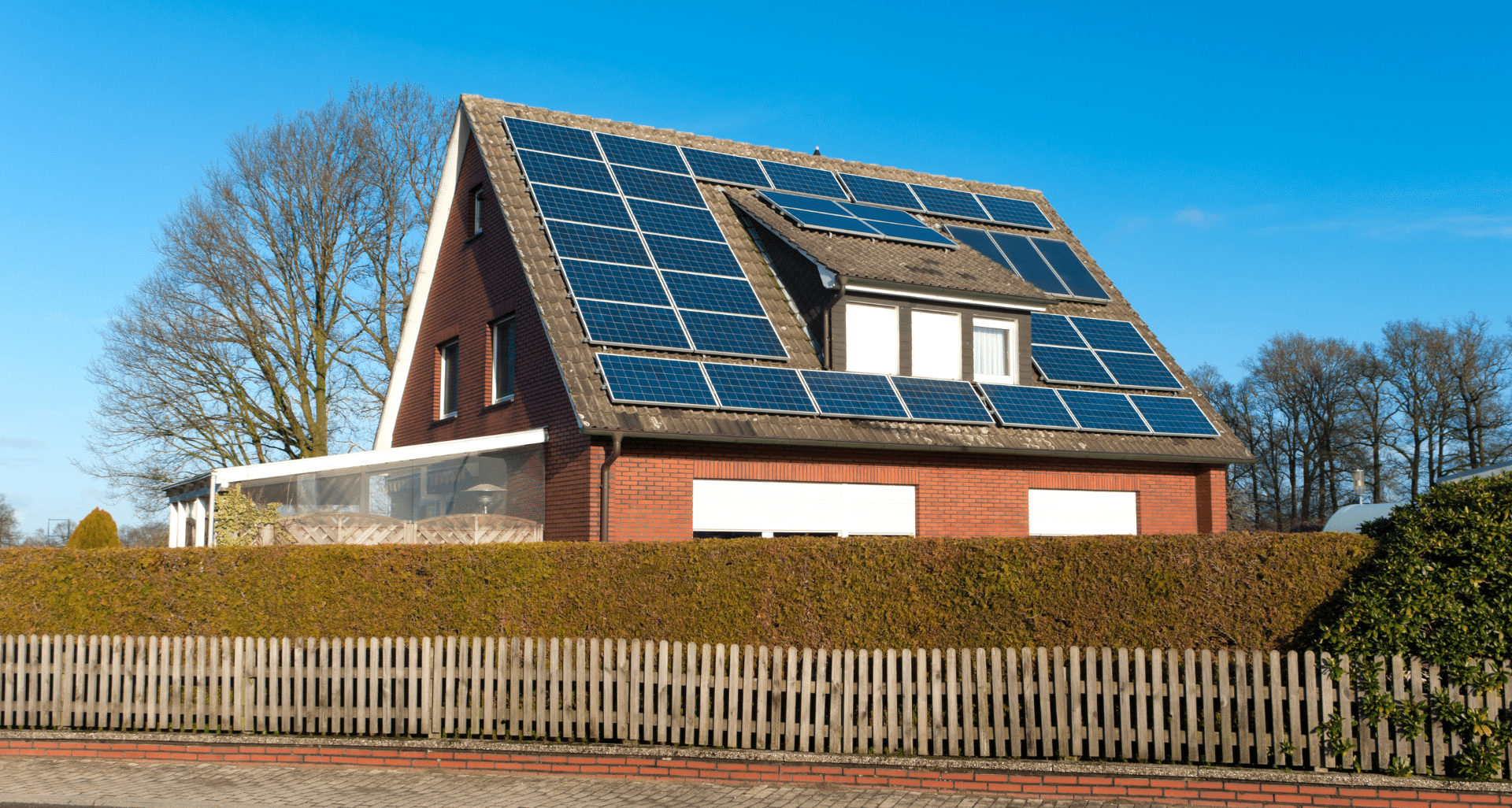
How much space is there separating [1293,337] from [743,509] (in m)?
52.0

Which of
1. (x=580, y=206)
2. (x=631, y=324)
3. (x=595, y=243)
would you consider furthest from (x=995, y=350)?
(x=580, y=206)

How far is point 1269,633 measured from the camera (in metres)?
9.40

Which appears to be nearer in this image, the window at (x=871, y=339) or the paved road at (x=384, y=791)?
the paved road at (x=384, y=791)

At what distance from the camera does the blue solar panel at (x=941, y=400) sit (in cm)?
1766

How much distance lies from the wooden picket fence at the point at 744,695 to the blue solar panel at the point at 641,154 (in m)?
12.4

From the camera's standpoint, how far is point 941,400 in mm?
18031

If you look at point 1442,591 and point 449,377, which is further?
point 449,377

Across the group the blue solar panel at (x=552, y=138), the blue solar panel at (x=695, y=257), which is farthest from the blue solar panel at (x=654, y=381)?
the blue solar panel at (x=552, y=138)

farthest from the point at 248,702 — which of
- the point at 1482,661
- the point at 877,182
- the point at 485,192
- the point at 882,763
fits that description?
the point at 877,182

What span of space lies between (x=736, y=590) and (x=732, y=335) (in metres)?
7.64

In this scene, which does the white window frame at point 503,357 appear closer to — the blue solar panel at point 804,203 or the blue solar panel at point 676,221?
the blue solar panel at point 676,221

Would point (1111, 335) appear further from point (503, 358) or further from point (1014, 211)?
point (503, 358)

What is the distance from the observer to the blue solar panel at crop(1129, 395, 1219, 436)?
764 inches

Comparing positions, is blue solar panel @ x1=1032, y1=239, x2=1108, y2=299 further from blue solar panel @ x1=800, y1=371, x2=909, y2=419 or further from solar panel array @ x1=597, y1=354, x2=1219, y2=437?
blue solar panel @ x1=800, y1=371, x2=909, y2=419
